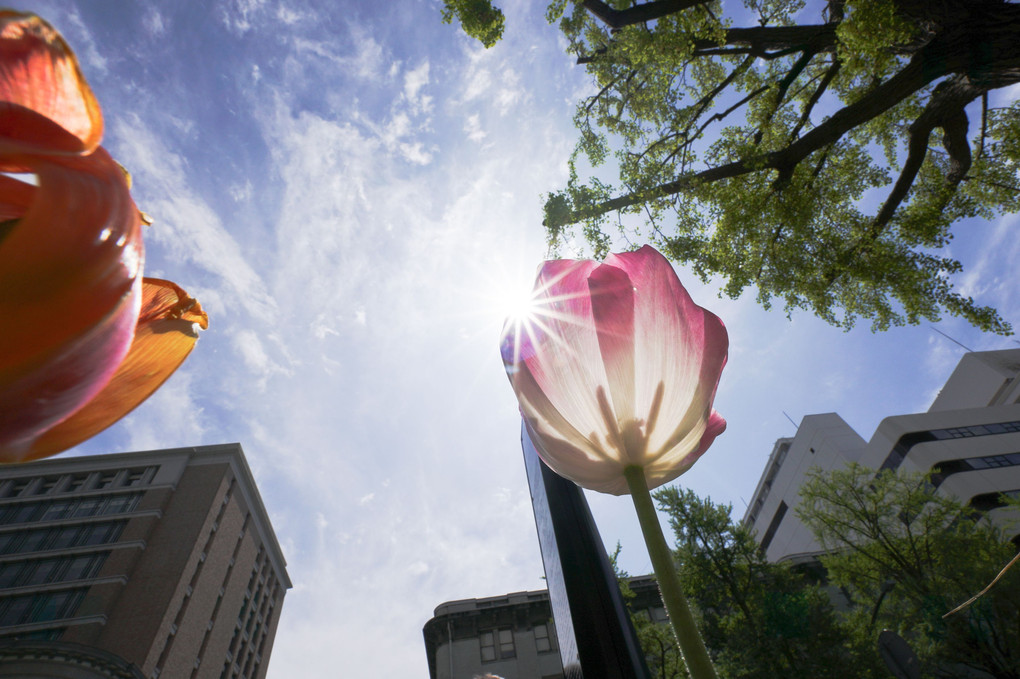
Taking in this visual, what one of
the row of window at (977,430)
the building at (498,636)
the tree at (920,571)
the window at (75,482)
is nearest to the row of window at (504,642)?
the building at (498,636)

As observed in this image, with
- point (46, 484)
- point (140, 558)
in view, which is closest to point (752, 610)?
point (140, 558)

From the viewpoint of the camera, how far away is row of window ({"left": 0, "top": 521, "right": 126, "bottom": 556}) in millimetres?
22953

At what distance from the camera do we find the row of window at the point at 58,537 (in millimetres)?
22953

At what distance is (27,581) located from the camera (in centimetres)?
2147

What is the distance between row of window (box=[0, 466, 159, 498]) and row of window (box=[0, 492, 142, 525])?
77 centimetres

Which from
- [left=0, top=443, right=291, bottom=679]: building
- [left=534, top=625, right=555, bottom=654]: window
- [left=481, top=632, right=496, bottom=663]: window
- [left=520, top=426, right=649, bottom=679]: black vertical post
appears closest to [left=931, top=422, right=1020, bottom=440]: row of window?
[left=534, top=625, right=555, bottom=654]: window

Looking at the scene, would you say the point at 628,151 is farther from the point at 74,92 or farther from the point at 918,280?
the point at 74,92

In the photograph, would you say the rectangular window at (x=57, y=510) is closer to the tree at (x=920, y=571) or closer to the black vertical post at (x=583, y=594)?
the black vertical post at (x=583, y=594)

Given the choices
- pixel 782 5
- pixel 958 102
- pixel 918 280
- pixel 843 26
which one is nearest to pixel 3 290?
pixel 843 26

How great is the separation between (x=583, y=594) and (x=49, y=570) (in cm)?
3281

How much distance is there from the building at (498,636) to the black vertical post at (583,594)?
2104cm

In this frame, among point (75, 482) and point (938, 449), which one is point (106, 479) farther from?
point (938, 449)

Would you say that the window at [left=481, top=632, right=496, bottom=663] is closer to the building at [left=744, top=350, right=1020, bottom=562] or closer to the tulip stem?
the building at [left=744, top=350, right=1020, bottom=562]

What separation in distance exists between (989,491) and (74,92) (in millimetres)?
35806
